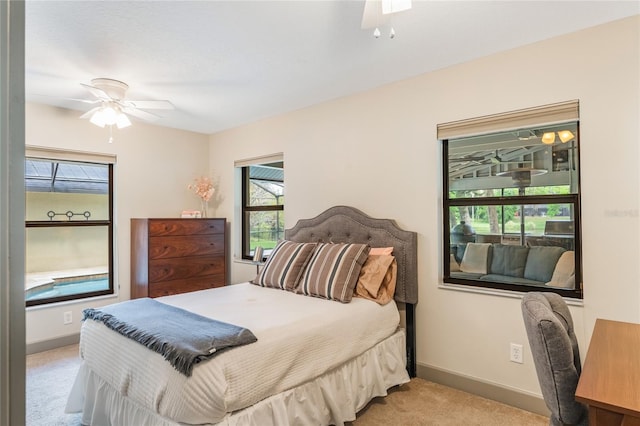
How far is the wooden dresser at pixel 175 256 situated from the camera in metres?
3.66

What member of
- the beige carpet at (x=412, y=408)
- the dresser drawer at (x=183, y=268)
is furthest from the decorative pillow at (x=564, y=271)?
the dresser drawer at (x=183, y=268)

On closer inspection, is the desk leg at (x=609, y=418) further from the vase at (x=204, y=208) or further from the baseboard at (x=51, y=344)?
the vase at (x=204, y=208)

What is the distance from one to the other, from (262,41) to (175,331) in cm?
176

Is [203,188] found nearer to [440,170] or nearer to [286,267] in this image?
[286,267]

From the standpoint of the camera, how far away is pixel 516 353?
2.35m

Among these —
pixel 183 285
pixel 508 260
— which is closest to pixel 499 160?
pixel 508 260

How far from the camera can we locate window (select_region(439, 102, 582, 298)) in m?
2.29

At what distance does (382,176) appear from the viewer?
9.84 feet

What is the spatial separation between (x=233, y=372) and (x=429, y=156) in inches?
79.5

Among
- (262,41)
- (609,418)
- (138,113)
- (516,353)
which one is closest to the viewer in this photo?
(609,418)

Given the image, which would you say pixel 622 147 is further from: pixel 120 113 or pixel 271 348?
pixel 120 113

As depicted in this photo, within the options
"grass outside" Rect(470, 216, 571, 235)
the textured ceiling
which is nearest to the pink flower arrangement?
the textured ceiling

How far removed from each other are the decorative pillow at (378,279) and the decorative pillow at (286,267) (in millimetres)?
499

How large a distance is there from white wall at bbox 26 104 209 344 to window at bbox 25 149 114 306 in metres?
0.11
